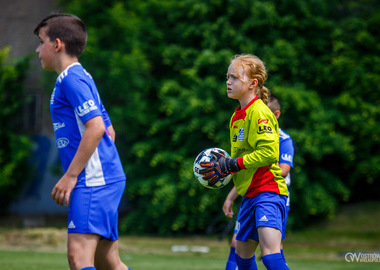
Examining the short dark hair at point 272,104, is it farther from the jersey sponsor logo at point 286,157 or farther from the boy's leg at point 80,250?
the boy's leg at point 80,250

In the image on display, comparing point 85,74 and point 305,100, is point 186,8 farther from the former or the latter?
point 85,74

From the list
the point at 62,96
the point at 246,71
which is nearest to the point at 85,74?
the point at 62,96

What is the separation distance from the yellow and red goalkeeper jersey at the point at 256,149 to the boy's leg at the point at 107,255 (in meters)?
1.24

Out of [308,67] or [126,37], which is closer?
[308,67]

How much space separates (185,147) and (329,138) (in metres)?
3.80

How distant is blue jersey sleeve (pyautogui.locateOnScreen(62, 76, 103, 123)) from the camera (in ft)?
11.8

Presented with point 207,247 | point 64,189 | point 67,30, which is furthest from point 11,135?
point 64,189

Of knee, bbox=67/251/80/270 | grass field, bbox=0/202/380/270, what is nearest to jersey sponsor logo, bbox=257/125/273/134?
knee, bbox=67/251/80/270

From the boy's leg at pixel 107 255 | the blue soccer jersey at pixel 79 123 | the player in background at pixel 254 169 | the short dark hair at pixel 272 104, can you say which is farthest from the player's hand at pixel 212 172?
the short dark hair at pixel 272 104

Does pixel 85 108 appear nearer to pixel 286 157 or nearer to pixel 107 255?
pixel 107 255

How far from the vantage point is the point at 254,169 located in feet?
15.2

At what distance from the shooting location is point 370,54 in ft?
49.9

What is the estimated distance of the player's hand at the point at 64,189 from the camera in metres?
3.50

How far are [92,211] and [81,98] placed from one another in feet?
2.39
